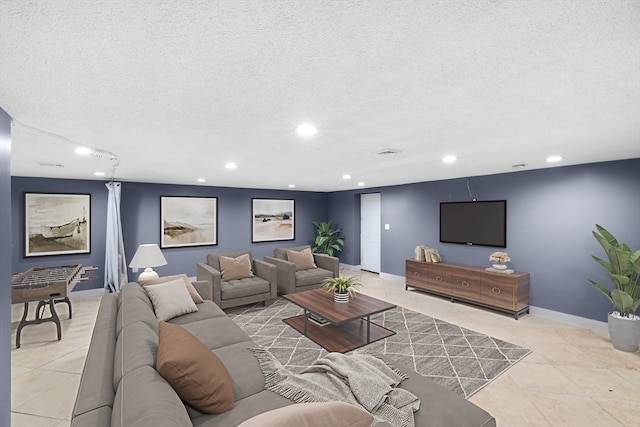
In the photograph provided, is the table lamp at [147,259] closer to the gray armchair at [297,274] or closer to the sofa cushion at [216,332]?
the sofa cushion at [216,332]

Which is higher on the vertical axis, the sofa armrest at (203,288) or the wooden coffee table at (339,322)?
the sofa armrest at (203,288)

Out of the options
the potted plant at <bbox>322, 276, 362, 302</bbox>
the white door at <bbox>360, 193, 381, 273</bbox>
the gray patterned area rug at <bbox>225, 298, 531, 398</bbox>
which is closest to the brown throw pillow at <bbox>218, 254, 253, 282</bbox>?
the gray patterned area rug at <bbox>225, 298, 531, 398</bbox>

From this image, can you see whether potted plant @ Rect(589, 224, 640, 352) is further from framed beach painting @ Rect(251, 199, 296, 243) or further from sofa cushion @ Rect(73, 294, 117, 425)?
framed beach painting @ Rect(251, 199, 296, 243)

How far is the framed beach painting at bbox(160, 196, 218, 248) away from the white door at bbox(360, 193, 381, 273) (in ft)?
12.3

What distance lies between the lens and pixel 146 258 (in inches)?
151

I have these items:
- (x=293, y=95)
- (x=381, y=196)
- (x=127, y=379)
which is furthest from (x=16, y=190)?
(x=381, y=196)

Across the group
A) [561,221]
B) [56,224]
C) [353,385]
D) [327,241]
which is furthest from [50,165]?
[561,221]

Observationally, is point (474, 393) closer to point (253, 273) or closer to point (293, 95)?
point (293, 95)

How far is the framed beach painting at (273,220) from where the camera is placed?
7227 millimetres

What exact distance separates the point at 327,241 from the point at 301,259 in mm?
2406

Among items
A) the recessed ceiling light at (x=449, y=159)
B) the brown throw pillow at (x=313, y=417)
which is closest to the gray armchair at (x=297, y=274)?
the recessed ceiling light at (x=449, y=159)

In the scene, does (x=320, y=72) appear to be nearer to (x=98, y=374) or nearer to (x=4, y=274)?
(x=98, y=374)

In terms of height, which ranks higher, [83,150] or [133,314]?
[83,150]

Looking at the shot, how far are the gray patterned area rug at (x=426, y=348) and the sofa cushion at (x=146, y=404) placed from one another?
5.10 ft
